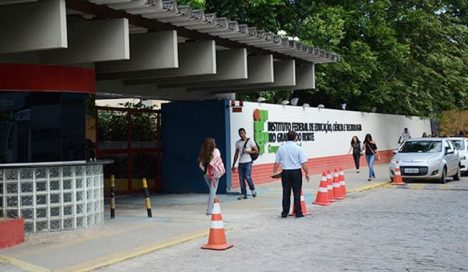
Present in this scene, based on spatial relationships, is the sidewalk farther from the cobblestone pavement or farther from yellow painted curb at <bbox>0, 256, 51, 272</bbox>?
the cobblestone pavement

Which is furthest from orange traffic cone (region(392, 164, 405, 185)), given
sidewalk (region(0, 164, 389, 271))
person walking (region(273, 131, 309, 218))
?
person walking (region(273, 131, 309, 218))

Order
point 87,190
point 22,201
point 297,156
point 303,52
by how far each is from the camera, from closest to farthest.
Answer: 1. point 22,201
2. point 87,190
3. point 297,156
4. point 303,52

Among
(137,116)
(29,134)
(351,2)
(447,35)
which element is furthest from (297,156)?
(447,35)

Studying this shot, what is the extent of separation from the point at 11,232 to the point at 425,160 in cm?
1361

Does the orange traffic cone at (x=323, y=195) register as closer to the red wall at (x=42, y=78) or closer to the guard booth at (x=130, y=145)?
the guard booth at (x=130, y=145)

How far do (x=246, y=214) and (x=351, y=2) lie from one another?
18.7 m

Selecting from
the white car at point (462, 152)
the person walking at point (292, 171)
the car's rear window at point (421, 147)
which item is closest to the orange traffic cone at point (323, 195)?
the person walking at point (292, 171)

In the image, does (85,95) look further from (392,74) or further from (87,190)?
(392,74)

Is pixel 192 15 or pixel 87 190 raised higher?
pixel 192 15

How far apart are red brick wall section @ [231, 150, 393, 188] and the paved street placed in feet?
13.9

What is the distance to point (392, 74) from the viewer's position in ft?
95.7

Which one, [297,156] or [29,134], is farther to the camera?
[297,156]

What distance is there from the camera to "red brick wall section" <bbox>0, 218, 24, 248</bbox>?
349 inches

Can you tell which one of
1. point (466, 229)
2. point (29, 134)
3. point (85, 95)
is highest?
point (85, 95)
